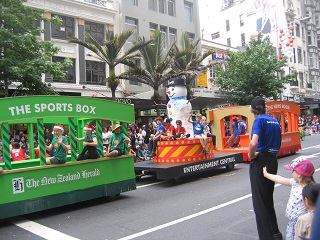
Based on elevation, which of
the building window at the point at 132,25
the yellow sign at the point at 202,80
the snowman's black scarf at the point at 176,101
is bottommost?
the snowman's black scarf at the point at 176,101

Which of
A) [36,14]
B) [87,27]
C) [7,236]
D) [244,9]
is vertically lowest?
[7,236]

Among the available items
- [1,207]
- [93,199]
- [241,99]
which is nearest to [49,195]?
[1,207]

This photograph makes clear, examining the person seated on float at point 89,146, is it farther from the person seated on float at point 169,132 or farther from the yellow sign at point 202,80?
the yellow sign at point 202,80

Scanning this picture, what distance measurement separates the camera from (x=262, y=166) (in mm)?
4430

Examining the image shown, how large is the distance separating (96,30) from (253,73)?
42.1 feet

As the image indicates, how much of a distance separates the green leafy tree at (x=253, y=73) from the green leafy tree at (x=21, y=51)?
17.9 m

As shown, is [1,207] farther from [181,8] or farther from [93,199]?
[181,8]

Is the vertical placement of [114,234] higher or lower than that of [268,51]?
lower

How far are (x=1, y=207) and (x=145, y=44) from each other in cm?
1419

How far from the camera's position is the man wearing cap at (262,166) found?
435cm

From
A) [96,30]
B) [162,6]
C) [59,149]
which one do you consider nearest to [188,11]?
[162,6]

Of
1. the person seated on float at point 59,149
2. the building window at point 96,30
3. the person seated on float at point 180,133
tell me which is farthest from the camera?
Answer: the building window at point 96,30

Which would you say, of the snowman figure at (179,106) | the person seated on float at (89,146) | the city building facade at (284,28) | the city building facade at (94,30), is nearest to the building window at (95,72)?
the city building facade at (94,30)

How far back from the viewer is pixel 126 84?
1001 inches
